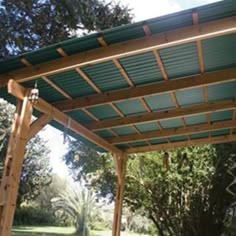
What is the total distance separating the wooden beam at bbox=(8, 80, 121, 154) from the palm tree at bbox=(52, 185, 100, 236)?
12.4 metres

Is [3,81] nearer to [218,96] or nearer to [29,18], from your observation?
[218,96]

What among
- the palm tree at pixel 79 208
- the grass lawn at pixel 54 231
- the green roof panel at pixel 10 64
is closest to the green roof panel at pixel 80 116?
the green roof panel at pixel 10 64

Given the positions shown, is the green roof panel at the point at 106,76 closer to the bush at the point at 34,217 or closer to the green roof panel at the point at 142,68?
the green roof panel at the point at 142,68

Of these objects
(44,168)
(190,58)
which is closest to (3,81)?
(190,58)

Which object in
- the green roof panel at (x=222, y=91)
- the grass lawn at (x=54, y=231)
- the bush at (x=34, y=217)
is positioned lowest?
the grass lawn at (x=54, y=231)

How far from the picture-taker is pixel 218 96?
5141mm

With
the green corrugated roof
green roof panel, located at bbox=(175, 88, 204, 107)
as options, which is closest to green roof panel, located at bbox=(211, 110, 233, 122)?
the green corrugated roof

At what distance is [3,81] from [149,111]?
252 cm

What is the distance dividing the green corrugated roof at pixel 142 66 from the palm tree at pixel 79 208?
1398 centimetres

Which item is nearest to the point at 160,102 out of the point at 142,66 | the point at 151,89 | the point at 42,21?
the point at 151,89

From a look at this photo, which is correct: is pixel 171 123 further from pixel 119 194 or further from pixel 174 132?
pixel 119 194

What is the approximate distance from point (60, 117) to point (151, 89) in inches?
62.7

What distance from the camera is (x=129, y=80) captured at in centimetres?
439

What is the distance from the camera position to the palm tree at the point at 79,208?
1916 centimetres
